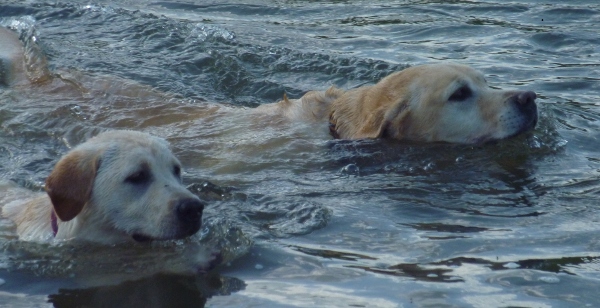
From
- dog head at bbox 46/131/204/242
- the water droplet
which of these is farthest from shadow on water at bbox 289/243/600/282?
the water droplet

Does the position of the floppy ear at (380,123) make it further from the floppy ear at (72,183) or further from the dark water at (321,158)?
the floppy ear at (72,183)

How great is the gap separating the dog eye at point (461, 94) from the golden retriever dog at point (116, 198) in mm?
2622

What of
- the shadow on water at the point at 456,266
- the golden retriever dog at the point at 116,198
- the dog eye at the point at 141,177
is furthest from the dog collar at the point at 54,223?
the shadow on water at the point at 456,266

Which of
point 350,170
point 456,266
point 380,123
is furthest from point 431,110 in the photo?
point 456,266

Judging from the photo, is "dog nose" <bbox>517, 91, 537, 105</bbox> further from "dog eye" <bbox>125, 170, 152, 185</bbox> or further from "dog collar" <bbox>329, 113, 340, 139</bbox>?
"dog eye" <bbox>125, 170, 152, 185</bbox>

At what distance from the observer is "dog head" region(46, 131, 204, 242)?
16.4ft

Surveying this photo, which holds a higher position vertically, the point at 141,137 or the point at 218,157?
the point at 141,137

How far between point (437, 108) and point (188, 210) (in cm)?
284

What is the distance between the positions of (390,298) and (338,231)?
106cm

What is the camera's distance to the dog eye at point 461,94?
281 inches

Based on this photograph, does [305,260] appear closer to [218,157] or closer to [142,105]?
[218,157]

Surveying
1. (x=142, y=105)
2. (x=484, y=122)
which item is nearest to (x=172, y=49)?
(x=142, y=105)

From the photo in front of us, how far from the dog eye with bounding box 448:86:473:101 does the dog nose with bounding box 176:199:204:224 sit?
2874 millimetres

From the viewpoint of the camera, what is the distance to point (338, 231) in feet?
18.0
